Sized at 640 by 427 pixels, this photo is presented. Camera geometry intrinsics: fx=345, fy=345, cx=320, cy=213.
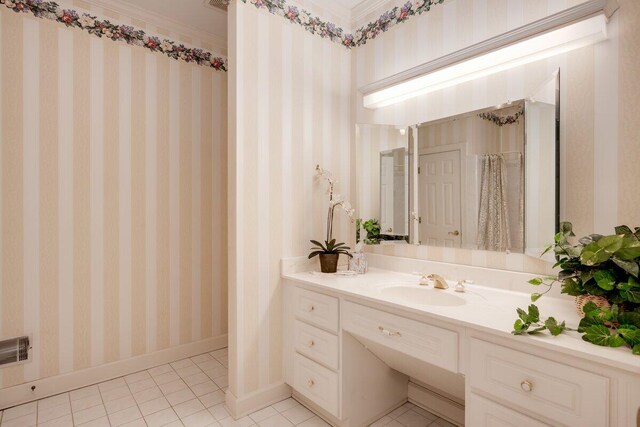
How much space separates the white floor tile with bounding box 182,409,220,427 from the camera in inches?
74.0

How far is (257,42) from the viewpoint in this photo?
2020mm

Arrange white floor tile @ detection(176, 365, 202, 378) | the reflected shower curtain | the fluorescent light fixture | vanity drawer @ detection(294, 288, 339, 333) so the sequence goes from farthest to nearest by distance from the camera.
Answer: white floor tile @ detection(176, 365, 202, 378)
vanity drawer @ detection(294, 288, 339, 333)
the reflected shower curtain
the fluorescent light fixture

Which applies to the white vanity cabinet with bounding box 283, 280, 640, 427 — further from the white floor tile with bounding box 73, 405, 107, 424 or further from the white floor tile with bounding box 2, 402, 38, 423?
the white floor tile with bounding box 2, 402, 38, 423

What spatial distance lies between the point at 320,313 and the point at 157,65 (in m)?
2.17

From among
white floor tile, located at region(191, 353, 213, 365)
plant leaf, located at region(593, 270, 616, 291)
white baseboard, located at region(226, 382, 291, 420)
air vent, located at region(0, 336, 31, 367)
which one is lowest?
white floor tile, located at region(191, 353, 213, 365)

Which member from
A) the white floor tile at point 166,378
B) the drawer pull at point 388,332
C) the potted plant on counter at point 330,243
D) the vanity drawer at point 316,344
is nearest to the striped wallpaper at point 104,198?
the white floor tile at point 166,378

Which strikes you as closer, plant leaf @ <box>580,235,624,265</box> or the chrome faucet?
plant leaf @ <box>580,235,624,265</box>

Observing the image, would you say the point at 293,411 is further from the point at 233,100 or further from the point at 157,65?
the point at 157,65

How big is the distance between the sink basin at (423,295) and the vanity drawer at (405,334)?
13cm

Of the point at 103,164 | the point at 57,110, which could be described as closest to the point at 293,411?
the point at 103,164

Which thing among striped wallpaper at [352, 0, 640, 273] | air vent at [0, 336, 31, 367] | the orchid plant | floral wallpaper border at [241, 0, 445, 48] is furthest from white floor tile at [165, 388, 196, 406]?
floral wallpaper border at [241, 0, 445, 48]

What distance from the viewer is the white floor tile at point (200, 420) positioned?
188 cm

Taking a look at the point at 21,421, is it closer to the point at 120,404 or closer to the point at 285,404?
the point at 120,404

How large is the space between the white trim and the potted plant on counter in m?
0.65
